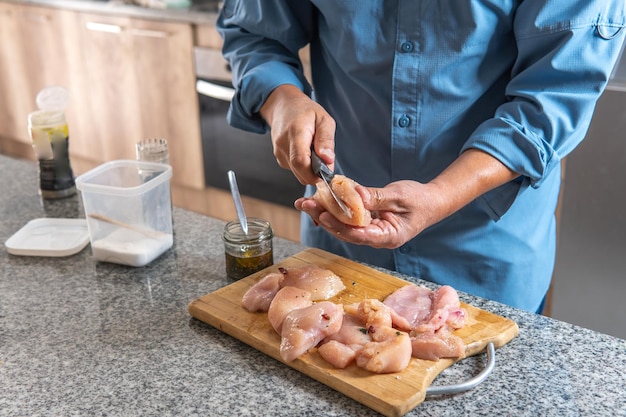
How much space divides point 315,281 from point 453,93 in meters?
0.40

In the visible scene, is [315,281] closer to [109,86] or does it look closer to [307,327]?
[307,327]

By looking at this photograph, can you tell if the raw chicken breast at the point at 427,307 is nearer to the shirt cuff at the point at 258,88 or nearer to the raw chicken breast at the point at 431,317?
the raw chicken breast at the point at 431,317

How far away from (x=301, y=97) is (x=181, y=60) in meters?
1.84

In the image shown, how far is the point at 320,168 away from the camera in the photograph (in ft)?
3.55

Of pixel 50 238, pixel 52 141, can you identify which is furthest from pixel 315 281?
pixel 52 141

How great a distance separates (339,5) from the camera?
1212mm

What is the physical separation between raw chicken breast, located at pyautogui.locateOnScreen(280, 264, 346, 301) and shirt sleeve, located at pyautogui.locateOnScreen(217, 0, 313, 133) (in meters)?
0.38

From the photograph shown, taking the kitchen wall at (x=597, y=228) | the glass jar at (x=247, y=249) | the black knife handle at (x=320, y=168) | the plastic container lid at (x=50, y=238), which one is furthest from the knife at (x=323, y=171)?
the kitchen wall at (x=597, y=228)

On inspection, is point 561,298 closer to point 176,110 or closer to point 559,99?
point 559,99

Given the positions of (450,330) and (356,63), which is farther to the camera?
(356,63)

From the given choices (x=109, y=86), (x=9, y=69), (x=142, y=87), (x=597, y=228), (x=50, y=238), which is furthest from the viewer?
(x=9, y=69)

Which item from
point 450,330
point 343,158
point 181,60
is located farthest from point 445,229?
point 181,60

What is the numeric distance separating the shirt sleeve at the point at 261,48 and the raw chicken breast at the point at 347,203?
356 millimetres

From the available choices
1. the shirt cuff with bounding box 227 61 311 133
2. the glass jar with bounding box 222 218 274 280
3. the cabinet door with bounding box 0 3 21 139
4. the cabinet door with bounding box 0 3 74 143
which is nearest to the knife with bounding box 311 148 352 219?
the glass jar with bounding box 222 218 274 280
